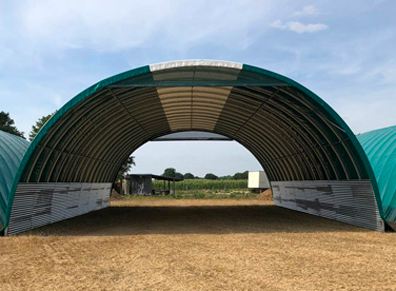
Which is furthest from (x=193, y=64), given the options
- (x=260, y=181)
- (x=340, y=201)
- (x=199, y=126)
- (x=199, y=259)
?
(x=260, y=181)

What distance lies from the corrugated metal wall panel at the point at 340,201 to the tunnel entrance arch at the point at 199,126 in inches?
1.8

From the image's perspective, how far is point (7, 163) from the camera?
17953 mm

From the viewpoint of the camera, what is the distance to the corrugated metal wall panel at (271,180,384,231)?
45.5 feet

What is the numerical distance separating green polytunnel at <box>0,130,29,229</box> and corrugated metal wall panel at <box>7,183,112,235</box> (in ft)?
3.99

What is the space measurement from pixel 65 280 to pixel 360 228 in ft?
37.6

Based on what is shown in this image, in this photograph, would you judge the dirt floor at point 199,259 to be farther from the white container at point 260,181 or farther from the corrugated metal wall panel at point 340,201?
the white container at point 260,181

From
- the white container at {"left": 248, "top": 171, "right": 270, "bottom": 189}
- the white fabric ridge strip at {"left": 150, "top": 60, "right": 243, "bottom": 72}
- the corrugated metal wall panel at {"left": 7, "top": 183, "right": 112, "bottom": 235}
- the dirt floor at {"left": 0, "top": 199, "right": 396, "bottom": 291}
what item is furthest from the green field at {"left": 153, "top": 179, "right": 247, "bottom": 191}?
the white fabric ridge strip at {"left": 150, "top": 60, "right": 243, "bottom": 72}

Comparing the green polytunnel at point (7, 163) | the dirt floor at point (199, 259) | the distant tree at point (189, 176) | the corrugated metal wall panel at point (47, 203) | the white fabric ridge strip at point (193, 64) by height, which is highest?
the distant tree at point (189, 176)


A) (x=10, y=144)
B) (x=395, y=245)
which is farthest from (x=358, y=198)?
(x=10, y=144)

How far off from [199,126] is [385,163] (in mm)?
13187

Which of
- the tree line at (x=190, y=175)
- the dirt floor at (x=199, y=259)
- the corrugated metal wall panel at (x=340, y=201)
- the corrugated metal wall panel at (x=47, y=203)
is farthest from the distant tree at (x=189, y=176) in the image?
the dirt floor at (x=199, y=259)

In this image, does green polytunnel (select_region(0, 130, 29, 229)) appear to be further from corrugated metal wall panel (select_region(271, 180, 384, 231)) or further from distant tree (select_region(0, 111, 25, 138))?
distant tree (select_region(0, 111, 25, 138))

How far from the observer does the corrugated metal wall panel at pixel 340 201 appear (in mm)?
13883

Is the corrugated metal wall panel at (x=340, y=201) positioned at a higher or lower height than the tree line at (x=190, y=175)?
lower
